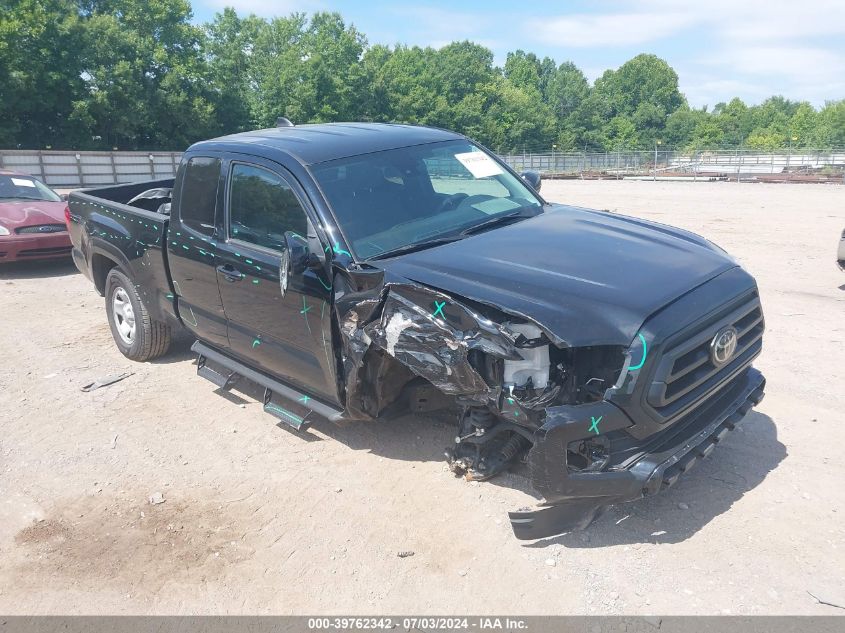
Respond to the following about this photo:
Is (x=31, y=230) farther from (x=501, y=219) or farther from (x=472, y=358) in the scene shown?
(x=472, y=358)

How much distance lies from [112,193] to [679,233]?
229 inches

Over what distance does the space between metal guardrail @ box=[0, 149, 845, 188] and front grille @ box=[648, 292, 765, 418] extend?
72.2 ft

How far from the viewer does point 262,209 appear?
4629mm

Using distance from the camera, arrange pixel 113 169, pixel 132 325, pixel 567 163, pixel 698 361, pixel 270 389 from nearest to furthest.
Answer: pixel 698 361 < pixel 270 389 < pixel 132 325 < pixel 113 169 < pixel 567 163

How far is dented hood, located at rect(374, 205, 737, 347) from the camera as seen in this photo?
3.15 meters

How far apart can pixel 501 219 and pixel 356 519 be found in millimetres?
2110

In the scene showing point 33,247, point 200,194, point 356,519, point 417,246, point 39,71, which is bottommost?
point 356,519

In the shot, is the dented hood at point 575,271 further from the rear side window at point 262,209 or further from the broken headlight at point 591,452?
the rear side window at point 262,209

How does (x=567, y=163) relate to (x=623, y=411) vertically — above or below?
above

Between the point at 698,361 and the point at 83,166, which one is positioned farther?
the point at 83,166

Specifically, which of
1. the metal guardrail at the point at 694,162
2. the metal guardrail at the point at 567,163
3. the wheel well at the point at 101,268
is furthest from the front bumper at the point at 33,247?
the metal guardrail at the point at 694,162

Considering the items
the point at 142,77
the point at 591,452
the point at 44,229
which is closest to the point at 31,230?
the point at 44,229

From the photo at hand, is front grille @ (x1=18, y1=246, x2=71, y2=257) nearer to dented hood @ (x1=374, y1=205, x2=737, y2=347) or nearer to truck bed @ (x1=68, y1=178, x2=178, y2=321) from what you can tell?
truck bed @ (x1=68, y1=178, x2=178, y2=321)

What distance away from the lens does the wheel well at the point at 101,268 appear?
22.2ft
